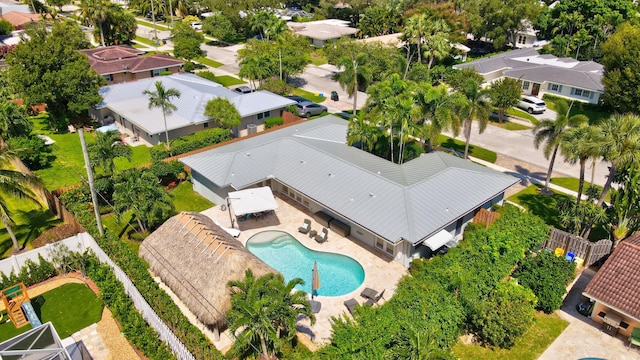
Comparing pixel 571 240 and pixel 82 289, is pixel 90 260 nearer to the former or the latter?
pixel 82 289

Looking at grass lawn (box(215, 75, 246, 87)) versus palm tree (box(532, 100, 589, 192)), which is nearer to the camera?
palm tree (box(532, 100, 589, 192))

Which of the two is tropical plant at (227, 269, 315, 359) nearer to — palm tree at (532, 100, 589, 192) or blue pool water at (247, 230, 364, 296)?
blue pool water at (247, 230, 364, 296)

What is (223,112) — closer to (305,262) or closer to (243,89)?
(243,89)

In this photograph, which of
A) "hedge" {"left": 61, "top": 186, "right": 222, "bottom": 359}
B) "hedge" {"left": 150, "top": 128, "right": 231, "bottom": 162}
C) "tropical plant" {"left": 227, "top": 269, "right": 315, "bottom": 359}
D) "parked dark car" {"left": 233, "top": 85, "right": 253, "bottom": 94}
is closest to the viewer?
"tropical plant" {"left": 227, "top": 269, "right": 315, "bottom": 359}

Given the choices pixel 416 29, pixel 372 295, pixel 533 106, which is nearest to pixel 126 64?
pixel 416 29

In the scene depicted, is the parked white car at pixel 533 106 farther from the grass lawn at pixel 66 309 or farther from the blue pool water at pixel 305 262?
the grass lawn at pixel 66 309

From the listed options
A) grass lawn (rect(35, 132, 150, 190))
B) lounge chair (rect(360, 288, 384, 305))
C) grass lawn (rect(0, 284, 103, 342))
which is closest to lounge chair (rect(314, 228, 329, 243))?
lounge chair (rect(360, 288, 384, 305))

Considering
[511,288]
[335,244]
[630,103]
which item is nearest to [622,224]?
[511,288]
